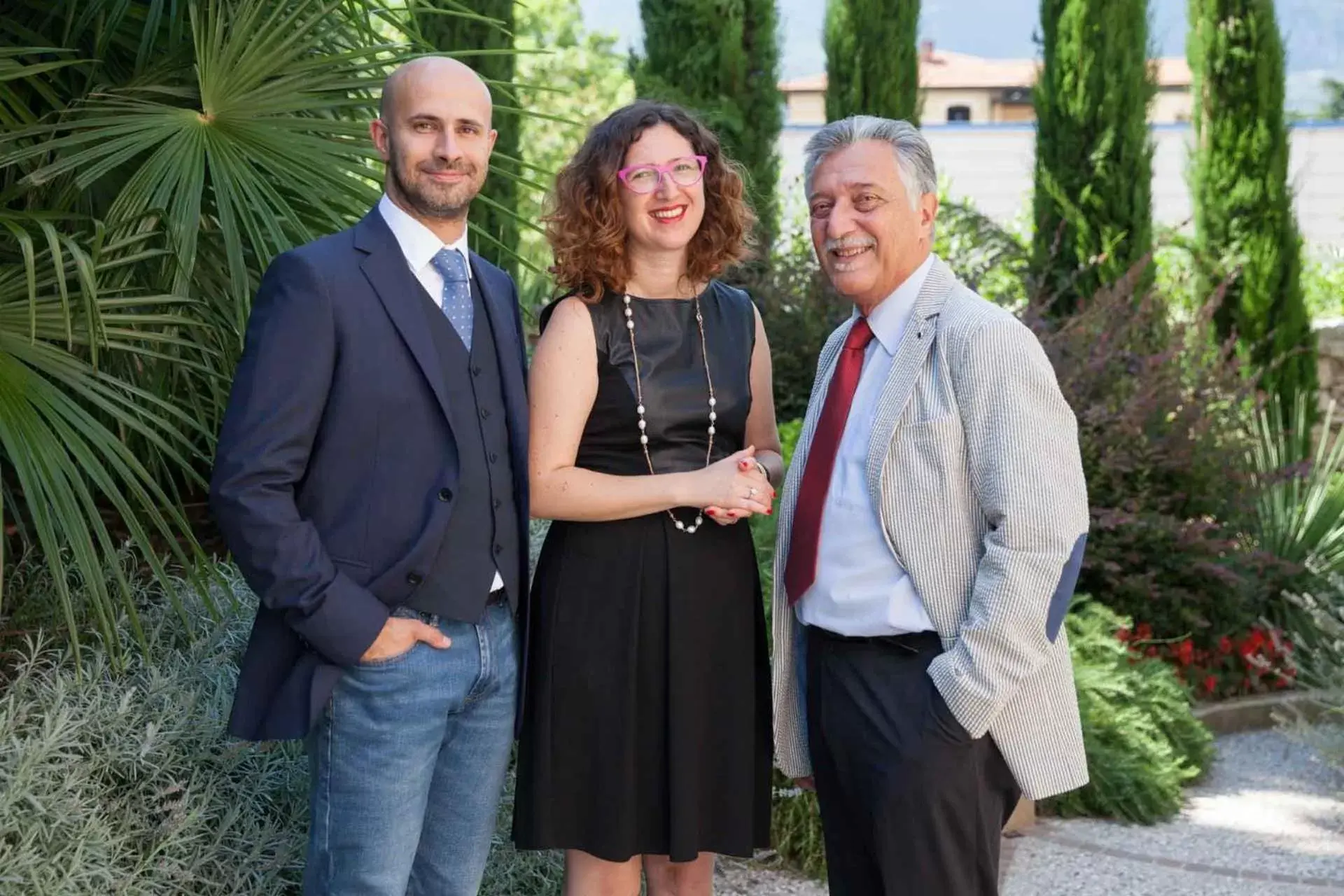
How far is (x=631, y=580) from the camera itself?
8.81 feet

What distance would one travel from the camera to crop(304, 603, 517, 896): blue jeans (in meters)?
2.39

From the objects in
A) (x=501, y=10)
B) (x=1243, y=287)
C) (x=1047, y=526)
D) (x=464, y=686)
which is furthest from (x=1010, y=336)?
(x=1243, y=287)

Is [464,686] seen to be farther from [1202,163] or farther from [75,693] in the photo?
[1202,163]

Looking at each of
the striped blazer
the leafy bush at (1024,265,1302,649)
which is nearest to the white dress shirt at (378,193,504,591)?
the striped blazer

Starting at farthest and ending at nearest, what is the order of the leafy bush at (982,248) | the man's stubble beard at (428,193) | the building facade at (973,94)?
the building facade at (973,94), the leafy bush at (982,248), the man's stubble beard at (428,193)

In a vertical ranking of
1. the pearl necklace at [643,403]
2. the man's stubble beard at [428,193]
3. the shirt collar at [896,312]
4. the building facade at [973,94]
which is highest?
the building facade at [973,94]

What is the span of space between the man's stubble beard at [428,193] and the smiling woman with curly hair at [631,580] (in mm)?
257

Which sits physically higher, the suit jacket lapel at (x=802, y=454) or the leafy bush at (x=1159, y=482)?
the suit jacket lapel at (x=802, y=454)

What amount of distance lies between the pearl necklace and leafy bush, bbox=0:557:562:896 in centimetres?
A: 119

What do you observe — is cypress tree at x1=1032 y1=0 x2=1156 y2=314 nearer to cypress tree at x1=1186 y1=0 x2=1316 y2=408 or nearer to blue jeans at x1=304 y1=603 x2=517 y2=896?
cypress tree at x1=1186 y1=0 x2=1316 y2=408

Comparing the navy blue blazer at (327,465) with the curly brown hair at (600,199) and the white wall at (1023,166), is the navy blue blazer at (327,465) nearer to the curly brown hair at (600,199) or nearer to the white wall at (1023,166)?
the curly brown hair at (600,199)

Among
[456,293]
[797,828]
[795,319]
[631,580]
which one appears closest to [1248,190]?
[795,319]

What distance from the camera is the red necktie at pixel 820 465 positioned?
2508 mm

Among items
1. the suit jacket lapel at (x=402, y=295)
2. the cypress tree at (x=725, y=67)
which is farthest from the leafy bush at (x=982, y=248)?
the suit jacket lapel at (x=402, y=295)
